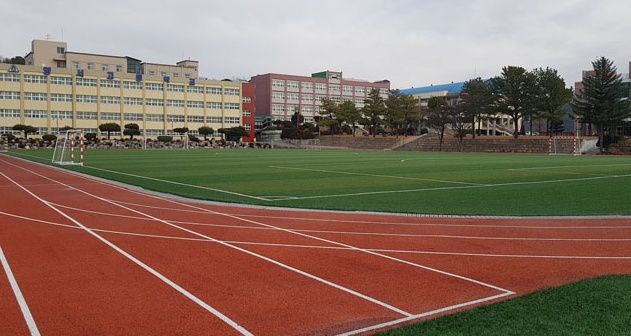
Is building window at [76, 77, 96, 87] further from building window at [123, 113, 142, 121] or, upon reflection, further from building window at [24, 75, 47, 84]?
building window at [123, 113, 142, 121]

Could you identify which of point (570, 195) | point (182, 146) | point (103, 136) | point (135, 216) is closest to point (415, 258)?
→ point (135, 216)

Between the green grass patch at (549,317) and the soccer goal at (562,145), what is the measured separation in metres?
53.6

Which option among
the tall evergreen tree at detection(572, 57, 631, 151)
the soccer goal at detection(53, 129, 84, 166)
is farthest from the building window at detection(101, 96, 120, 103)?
the tall evergreen tree at detection(572, 57, 631, 151)

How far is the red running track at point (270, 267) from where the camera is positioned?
5.00 metres

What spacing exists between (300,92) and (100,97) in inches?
1860

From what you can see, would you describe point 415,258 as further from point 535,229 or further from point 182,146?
point 182,146

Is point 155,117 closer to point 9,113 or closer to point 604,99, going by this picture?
point 9,113

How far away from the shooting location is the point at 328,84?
12025 centimetres

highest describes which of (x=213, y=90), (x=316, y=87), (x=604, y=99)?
(x=316, y=87)

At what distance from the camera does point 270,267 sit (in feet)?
22.7

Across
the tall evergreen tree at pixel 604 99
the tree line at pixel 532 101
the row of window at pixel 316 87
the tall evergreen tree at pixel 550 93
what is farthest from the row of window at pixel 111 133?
the tall evergreen tree at pixel 604 99

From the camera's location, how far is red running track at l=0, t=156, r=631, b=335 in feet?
16.4

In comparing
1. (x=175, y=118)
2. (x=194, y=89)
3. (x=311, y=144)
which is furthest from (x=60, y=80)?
(x=311, y=144)

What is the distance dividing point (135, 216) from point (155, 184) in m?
7.56
